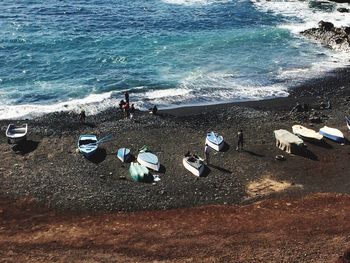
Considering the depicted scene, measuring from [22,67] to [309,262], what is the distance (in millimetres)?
41864

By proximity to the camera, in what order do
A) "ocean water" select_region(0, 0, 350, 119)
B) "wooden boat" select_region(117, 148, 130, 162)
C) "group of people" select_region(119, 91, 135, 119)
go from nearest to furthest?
"wooden boat" select_region(117, 148, 130, 162), "group of people" select_region(119, 91, 135, 119), "ocean water" select_region(0, 0, 350, 119)

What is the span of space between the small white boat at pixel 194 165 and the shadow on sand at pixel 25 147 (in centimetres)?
1207

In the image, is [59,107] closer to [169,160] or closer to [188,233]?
[169,160]

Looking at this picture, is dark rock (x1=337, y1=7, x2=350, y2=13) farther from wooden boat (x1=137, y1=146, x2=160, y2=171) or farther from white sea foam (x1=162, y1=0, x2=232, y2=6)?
A: wooden boat (x1=137, y1=146, x2=160, y2=171)

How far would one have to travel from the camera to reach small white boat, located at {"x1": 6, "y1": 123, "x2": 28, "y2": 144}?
3912 centimetres

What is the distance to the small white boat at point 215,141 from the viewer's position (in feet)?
124

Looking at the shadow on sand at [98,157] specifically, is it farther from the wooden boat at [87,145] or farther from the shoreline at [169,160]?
the wooden boat at [87,145]

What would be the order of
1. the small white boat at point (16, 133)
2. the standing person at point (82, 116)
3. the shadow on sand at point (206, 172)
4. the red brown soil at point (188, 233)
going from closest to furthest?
the red brown soil at point (188, 233) < the shadow on sand at point (206, 172) < the small white boat at point (16, 133) < the standing person at point (82, 116)

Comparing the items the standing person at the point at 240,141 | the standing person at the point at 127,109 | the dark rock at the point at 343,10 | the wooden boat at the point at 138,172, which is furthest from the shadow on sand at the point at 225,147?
the dark rock at the point at 343,10

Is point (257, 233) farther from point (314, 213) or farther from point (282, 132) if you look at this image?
point (282, 132)

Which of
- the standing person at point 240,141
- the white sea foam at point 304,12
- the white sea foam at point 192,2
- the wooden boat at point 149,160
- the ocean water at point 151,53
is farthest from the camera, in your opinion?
the white sea foam at point 192,2

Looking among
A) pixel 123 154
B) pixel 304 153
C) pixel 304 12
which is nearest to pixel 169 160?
pixel 123 154

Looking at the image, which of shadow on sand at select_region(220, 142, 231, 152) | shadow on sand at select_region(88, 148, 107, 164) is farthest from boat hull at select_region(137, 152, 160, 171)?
shadow on sand at select_region(220, 142, 231, 152)

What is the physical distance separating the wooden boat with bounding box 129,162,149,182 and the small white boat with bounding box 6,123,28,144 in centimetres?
990
